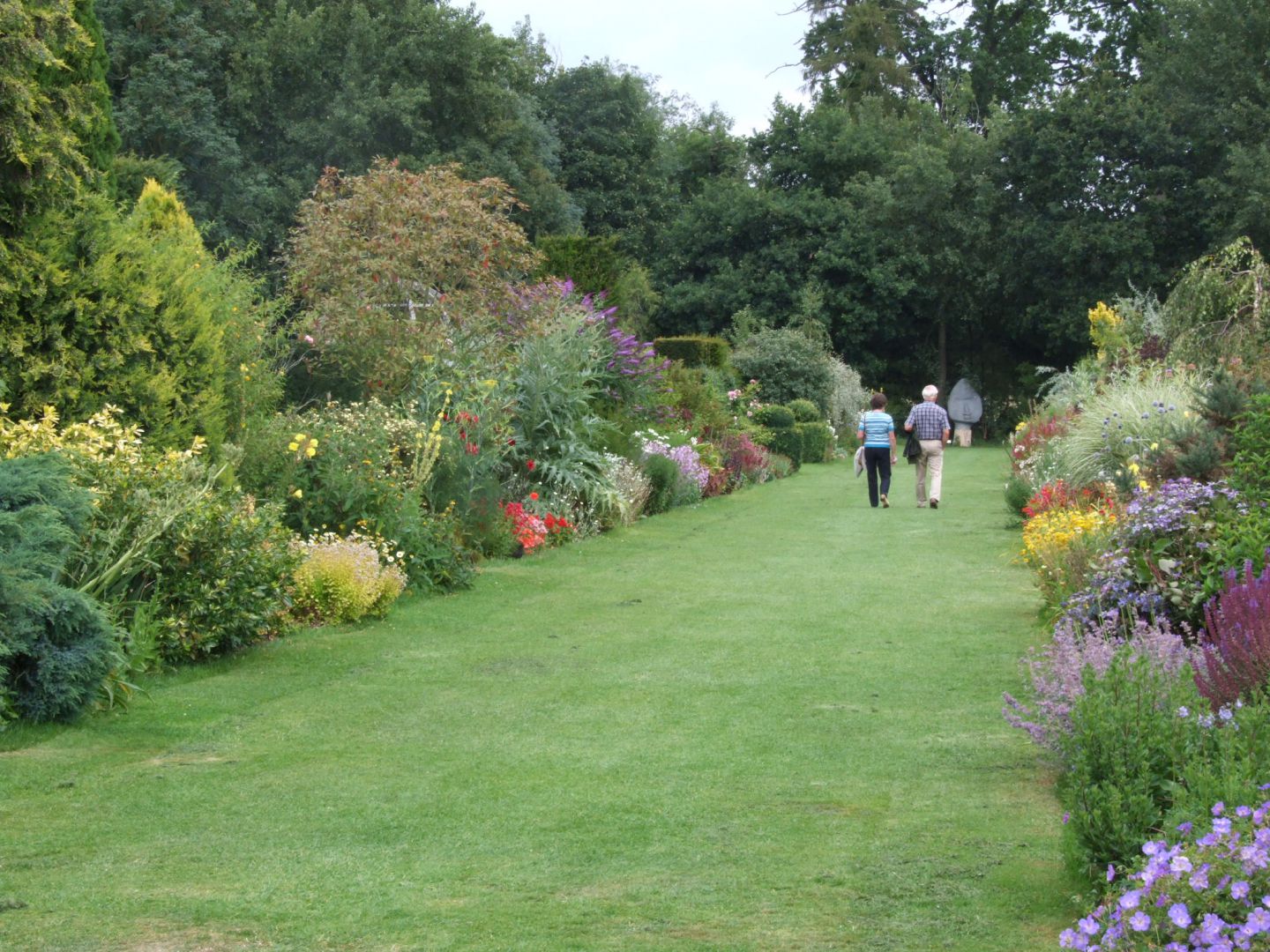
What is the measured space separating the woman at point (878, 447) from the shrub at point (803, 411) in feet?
36.6

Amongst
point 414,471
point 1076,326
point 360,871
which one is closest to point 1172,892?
point 360,871

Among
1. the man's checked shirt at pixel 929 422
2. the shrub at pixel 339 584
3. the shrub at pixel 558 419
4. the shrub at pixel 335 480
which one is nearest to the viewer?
the shrub at pixel 339 584

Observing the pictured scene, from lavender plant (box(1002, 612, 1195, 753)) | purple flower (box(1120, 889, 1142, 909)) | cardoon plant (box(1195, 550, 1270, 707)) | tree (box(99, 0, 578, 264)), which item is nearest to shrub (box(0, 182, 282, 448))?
lavender plant (box(1002, 612, 1195, 753))

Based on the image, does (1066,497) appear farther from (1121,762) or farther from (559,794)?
(1121,762)

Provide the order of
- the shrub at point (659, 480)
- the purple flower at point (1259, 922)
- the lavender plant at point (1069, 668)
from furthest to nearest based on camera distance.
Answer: the shrub at point (659, 480) → the lavender plant at point (1069, 668) → the purple flower at point (1259, 922)

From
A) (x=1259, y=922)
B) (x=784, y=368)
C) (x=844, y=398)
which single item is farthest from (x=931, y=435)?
(x=844, y=398)

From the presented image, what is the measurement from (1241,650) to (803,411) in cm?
2569

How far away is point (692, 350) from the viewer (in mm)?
29094

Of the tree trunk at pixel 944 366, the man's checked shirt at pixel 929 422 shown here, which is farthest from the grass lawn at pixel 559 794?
the tree trunk at pixel 944 366

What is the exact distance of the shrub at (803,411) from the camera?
30.2 metres

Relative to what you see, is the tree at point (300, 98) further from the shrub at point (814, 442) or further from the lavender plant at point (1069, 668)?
the lavender plant at point (1069, 668)

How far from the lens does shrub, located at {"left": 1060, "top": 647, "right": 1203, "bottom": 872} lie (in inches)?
159

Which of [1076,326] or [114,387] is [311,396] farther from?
[1076,326]

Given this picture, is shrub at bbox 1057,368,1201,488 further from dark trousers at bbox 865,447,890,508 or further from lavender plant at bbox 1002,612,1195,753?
lavender plant at bbox 1002,612,1195,753
